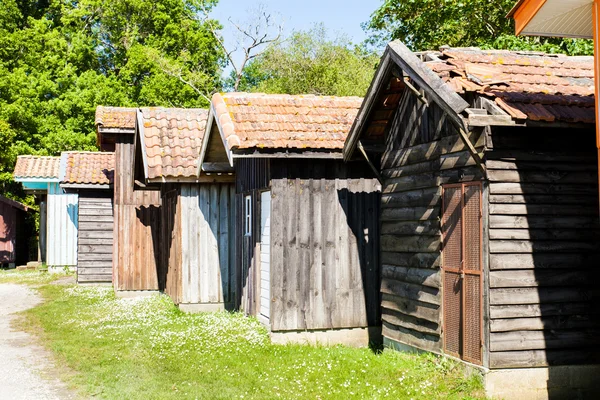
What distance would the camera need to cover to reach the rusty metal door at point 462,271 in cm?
902

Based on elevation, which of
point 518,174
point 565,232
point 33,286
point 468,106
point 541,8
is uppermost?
point 541,8

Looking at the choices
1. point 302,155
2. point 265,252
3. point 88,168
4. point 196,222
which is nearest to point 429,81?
point 302,155

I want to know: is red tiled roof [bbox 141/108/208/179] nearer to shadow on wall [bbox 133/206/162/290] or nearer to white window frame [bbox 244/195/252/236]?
white window frame [bbox 244/195/252/236]

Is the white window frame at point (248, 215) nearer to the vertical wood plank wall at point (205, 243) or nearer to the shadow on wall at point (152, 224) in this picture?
the vertical wood plank wall at point (205, 243)

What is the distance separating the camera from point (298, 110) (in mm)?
13711

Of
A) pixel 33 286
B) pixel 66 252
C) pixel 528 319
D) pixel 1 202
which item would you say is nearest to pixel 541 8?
pixel 528 319

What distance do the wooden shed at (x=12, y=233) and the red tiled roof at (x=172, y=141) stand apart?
18.1m

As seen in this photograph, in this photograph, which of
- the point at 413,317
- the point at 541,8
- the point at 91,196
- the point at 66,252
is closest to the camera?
the point at 541,8

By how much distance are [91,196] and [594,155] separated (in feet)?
59.3

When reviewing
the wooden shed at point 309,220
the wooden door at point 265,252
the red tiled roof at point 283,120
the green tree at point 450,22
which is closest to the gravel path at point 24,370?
the wooden shed at point 309,220

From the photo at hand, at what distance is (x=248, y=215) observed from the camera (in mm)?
14930

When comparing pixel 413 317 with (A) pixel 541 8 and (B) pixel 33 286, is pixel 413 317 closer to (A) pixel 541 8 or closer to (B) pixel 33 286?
(A) pixel 541 8

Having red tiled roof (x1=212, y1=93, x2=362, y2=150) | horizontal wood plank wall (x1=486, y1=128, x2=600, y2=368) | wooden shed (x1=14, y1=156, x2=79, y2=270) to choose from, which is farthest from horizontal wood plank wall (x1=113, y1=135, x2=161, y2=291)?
horizontal wood plank wall (x1=486, y1=128, x2=600, y2=368)

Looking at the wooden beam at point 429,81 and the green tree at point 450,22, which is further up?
the green tree at point 450,22
